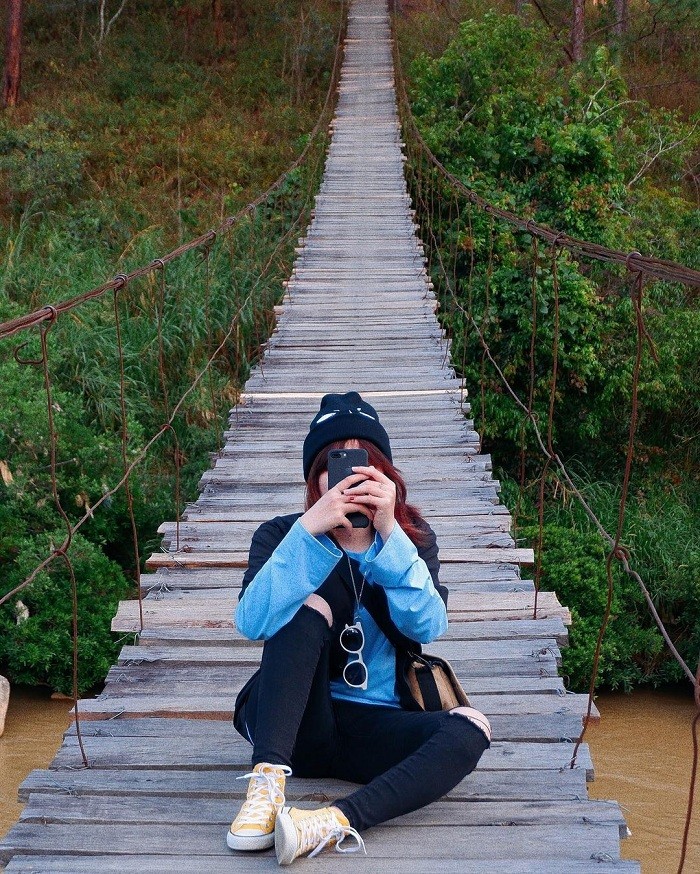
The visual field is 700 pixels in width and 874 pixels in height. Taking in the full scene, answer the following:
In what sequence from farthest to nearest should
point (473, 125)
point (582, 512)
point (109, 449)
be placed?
point (473, 125) < point (582, 512) < point (109, 449)

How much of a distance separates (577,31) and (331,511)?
10196 mm

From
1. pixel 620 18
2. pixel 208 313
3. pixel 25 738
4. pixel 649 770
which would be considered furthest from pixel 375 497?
pixel 620 18

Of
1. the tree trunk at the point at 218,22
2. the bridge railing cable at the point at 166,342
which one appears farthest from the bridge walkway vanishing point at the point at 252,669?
the tree trunk at the point at 218,22

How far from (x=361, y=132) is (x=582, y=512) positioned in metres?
5.00

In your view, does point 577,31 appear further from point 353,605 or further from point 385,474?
point 353,605

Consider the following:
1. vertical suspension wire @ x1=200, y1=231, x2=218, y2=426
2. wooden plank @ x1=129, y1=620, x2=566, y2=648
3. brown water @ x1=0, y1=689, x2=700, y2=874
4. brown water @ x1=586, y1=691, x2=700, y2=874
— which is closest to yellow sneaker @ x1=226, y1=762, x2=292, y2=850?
wooden plank @ x1=129, y1=620, x2=566, y2=648

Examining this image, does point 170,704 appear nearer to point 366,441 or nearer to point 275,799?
point 275,799

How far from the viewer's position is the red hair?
73.3 inches

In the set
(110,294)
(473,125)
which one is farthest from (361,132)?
(110,294)

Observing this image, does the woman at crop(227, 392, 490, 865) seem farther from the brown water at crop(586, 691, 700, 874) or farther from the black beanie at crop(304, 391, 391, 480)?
the brown water at crop(586, 691, 700, 874)

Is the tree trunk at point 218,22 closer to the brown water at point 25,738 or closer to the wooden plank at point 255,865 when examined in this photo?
the brown water at point 25,738

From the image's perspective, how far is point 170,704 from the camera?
2.12m

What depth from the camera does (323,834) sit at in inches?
61.7

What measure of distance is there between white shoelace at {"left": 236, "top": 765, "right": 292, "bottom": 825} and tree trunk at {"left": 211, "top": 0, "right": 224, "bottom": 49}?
41.9ft
